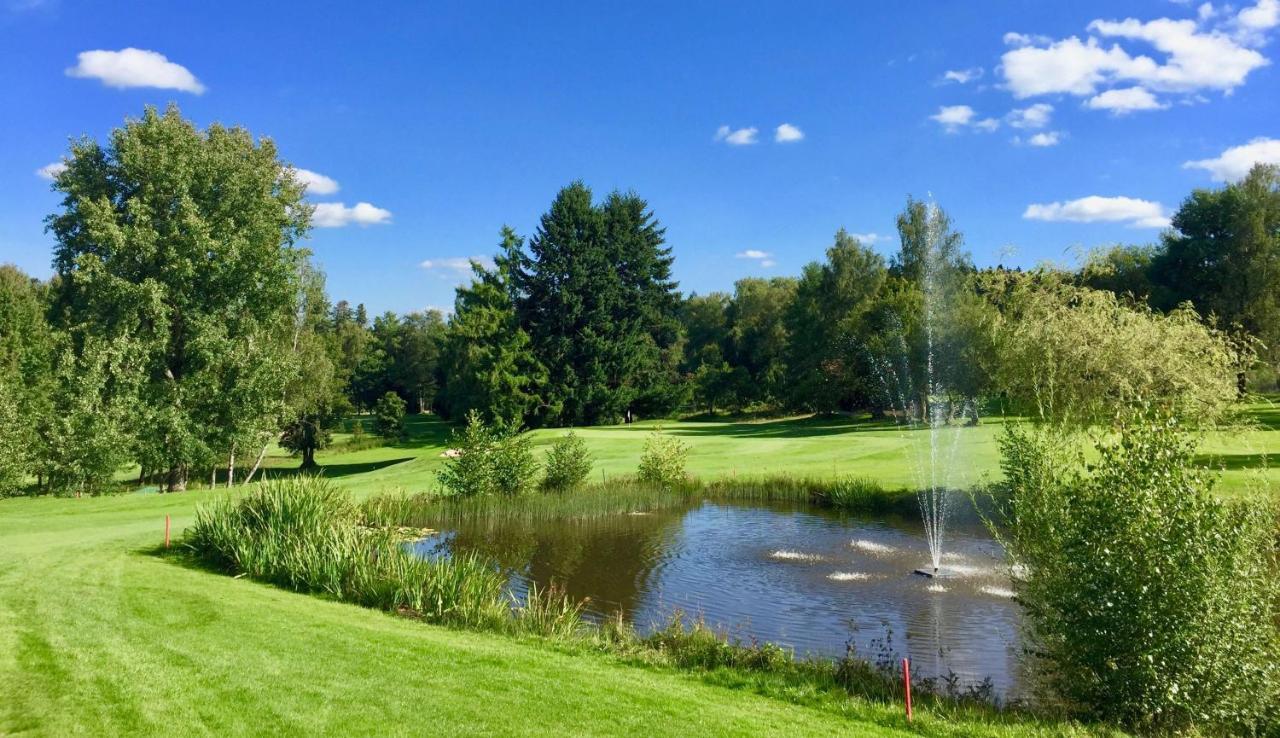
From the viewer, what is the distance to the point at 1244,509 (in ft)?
29.3

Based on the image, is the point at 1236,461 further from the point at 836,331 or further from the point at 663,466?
the point at 836,331

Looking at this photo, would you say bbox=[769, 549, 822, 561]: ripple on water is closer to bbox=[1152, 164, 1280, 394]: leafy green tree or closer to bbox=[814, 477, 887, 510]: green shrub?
bbox=[814, 477, 887, 510]: green shrub

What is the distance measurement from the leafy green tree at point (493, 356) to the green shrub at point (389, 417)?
15.2 ft

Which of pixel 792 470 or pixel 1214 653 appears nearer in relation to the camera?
pixel 1214 653

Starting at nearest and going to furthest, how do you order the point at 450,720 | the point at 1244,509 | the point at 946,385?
1. the point at 450,720
2. the point at 1244,509
3. the point at 946,385

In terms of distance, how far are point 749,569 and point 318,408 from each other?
3898 cm

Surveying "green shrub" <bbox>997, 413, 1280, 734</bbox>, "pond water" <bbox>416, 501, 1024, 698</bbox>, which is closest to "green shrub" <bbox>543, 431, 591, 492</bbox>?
"pond water" <bbox>416, 501, 1024, 698</bbox>

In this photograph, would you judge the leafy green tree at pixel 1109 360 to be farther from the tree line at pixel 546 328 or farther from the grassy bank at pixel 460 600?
the grassy bank at pixel 460 600

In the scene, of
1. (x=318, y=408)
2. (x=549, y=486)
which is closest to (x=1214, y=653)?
(x=549, y=486)

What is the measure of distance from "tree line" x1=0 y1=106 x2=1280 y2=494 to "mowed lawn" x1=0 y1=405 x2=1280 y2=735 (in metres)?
8.11

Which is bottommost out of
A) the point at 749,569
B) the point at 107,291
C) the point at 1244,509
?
the point at 749,569

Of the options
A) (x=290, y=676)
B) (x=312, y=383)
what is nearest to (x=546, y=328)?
(x=312, y=383)

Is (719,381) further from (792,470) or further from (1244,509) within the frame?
(1244,509)

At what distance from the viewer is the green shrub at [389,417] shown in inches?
2591
